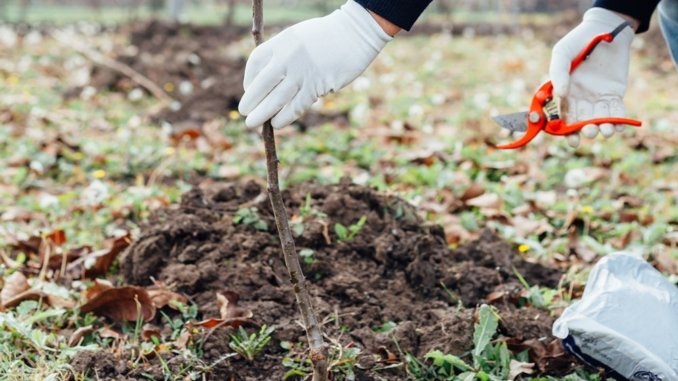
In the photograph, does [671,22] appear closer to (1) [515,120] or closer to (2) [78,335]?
(1) [515,120]

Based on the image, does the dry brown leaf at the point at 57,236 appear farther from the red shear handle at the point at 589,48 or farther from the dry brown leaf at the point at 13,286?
the red shear handle at the point at 589,48

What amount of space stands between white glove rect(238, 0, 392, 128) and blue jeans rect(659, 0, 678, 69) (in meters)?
1.30

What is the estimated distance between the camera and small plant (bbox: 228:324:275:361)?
2041 millimetres

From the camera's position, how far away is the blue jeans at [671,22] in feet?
9.09

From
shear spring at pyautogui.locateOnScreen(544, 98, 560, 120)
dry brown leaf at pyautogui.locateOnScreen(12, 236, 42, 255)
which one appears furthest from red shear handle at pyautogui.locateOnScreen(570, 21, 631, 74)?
dry brown leaf at pyautogui.locateOnScreen(12, 236, 42, 255)

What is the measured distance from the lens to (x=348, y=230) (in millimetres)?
2617

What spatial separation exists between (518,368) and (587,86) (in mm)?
900

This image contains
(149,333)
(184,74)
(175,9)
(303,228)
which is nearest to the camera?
(149,333)

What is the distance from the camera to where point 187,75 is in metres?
6.27

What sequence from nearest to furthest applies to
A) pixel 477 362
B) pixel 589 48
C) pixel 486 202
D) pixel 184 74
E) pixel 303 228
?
pixel 477 362
pixel 589 48
pixel 303 228
pixel 486 202
pixel 184 74

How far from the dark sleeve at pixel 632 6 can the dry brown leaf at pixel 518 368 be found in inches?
43.1

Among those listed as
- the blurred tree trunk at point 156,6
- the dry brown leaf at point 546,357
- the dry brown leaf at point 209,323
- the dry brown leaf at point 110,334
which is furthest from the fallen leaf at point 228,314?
the blurred tree trunk at point 156,6

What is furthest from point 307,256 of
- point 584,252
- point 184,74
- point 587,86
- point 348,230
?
point 184,74

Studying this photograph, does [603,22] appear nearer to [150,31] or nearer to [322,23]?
[322,23]
